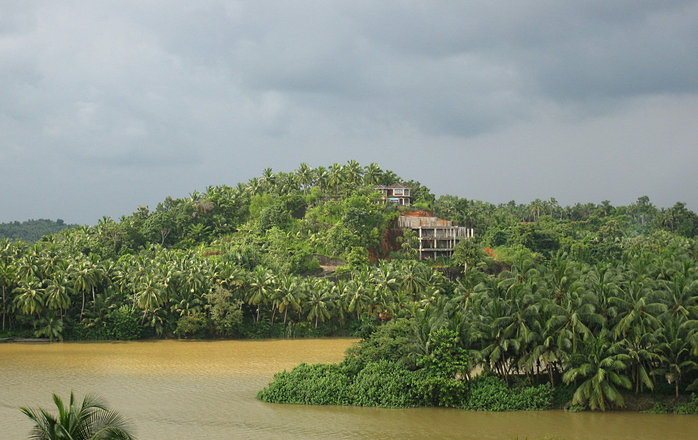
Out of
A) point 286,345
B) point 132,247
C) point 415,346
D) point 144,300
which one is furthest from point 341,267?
point 415,346

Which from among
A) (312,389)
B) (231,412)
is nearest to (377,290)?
(312,389)

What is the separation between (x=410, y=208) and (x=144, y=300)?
37458mm

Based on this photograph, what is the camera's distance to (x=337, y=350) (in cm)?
4553

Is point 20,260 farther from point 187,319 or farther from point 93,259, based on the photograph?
point 187,319

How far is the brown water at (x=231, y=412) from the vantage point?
2550 cm

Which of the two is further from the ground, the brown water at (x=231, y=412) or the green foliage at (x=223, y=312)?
the green foliage at (x=223, y=312)

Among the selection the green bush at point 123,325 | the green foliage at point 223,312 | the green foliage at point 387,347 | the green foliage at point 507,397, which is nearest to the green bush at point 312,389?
the green foliage at point 387,347

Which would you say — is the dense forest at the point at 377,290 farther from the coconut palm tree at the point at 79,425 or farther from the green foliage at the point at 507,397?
the coconut palm tree at the point at 79,425

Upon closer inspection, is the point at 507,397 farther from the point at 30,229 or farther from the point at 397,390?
the point at 30,229

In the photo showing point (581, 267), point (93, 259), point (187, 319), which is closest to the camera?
point (581, 267)

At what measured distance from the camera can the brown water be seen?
83.7 feet

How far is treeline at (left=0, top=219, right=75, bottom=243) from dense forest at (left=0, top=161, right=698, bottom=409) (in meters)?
68.2

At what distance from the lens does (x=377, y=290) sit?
2037 inches

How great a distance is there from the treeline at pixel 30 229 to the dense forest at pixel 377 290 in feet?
224
